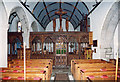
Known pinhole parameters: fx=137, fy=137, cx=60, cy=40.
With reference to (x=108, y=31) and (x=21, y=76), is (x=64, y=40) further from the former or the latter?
(x=21, y=76)

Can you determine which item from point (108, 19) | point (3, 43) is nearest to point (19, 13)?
point (3, 43)

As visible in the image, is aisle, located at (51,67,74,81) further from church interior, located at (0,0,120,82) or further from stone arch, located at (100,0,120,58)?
stone arch, located at (100,0,120,58)

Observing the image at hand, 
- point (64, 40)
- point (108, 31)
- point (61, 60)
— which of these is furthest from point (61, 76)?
point (108, 31)

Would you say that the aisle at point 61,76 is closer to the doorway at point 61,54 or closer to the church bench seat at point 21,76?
the doorway at point 61,54

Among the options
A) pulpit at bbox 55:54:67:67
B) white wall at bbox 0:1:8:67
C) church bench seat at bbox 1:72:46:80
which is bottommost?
pulpit at bbox 55:54:67:67

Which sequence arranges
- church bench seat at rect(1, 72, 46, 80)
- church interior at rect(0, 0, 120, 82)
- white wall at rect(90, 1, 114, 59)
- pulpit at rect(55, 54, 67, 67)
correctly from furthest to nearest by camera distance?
pulpit at rect(55, 54, 67, 67) → white wall at rect(90, 1, 114, 59) → church interior at rect(0, 0, 120, 82) → church bench seat at rect(1, 72, 46, 80)

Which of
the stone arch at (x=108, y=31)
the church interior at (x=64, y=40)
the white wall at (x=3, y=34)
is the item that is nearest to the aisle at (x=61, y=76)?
the church interior at (x=64, y=40)

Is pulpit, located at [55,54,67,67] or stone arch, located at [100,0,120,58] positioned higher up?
stone arch, located at [100,0,120,58]

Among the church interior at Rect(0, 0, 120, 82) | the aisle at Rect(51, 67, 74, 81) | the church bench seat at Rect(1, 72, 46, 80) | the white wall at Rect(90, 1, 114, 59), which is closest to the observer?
the church bench seat at Rect(1, 72, 46, 80)

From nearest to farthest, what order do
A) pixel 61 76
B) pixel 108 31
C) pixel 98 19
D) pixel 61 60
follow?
1. pixel 61 76
2. pixel 108 31
3. pixel 98 19
4. pixel 61 60

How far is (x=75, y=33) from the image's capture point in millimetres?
9875

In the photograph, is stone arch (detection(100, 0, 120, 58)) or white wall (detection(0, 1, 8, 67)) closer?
white wall (detection(0, 1, 8, 67))

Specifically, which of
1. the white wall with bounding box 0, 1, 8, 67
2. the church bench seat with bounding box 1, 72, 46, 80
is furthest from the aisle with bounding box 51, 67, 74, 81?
the church bench seat with bounding box 1, 72, 46, 80

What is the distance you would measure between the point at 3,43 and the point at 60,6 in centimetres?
895
